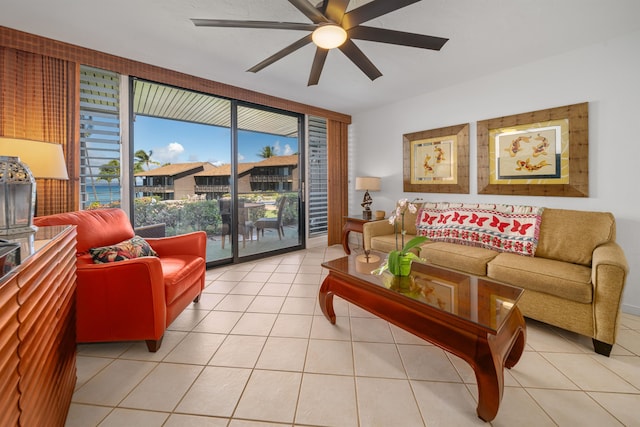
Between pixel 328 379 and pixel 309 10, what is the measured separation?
2154mm

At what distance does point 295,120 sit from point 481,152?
110 inches

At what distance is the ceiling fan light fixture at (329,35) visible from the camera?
1.72 meters

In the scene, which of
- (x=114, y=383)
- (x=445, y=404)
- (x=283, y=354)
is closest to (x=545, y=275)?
(x=445, y=404)

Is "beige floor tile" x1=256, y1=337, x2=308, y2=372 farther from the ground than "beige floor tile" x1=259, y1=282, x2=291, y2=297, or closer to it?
closer to it

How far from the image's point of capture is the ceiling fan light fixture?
1.72 meters

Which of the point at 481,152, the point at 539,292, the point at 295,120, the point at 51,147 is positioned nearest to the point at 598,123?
the point at 481,152

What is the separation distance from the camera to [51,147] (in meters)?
1.93

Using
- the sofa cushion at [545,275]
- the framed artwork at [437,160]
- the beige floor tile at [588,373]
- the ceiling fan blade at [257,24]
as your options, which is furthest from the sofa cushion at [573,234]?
the ceiling fan blade at [257,24]

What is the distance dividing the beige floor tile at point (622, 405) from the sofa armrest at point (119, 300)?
256cm

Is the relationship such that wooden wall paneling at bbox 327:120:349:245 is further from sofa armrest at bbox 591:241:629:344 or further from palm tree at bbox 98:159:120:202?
sofa armrest at bbox 591:241:629:344

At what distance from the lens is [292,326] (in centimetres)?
217

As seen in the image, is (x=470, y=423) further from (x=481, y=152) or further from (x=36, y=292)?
(x=481, y=152)

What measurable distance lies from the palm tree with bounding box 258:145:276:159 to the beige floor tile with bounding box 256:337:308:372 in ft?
9.49

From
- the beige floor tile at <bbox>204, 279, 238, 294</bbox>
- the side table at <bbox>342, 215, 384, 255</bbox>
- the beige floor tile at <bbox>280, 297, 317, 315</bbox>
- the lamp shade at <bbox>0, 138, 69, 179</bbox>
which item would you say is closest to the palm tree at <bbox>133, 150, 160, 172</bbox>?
the lamp shade at <bbox>0, 138, 69, 179</bbox>
